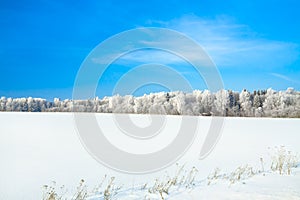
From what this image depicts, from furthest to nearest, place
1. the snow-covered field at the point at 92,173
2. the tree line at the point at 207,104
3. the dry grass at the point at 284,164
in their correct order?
the tree line at the point at 207,104 < the dry grass at the point at 284,164 < the snow-covered field at the point at 92,173

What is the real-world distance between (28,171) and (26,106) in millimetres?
64830

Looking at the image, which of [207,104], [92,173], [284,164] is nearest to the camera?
[284,164]

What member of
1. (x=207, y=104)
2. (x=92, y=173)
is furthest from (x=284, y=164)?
(x=207, y=104)

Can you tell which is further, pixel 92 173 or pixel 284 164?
pixel 92 173

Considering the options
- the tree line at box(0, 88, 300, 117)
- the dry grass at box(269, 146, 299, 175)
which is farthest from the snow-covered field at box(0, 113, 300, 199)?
the tree line at box(0, 88, 300, 117)

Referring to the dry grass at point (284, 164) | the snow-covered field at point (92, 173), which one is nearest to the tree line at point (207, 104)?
the snow-covered field at point (92, 173)

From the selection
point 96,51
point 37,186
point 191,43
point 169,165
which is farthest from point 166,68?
point 37,186

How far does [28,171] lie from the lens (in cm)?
739

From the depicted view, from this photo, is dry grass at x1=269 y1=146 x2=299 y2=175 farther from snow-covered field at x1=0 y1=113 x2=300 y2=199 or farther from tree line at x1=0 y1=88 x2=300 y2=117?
tree line at x1=0 y1=88 x2=300 y2=117

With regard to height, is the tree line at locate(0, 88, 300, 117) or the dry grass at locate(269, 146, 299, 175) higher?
the tree line at locate(0, 88, 300, 117)

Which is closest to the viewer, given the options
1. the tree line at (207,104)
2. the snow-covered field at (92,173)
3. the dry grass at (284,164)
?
the snow-covered field at (92,173)

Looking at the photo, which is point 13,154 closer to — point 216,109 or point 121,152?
point 121,152

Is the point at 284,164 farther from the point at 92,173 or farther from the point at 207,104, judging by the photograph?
the point at 207,104

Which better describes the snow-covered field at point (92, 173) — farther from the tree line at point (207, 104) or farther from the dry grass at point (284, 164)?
the tree line at point (207, 104)
